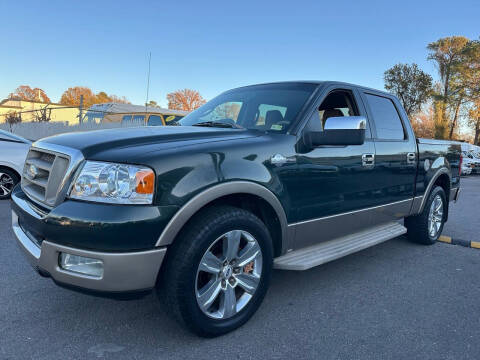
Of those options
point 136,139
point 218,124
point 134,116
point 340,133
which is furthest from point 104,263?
point 134,116

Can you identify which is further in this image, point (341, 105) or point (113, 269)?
point (341, 105)

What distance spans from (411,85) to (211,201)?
41.4 metres

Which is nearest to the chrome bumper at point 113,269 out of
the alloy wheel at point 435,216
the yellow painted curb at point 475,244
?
the alloy wheel at point 435,216

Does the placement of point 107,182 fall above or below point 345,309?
above

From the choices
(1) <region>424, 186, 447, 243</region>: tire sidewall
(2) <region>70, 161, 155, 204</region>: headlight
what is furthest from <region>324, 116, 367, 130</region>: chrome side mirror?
(1) <region>424, 186, 447, 243</region>: tire sidewall

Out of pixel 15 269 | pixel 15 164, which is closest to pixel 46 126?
pixel 15 164

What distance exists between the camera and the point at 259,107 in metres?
3.35

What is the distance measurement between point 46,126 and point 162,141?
578 inches

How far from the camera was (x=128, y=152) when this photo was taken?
2.09 meters

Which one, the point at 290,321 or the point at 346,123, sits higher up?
the point at 346,123

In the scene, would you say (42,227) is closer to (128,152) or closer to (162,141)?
(128,152)

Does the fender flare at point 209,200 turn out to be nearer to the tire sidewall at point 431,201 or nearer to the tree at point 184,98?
the tire sidewall at point 431,201

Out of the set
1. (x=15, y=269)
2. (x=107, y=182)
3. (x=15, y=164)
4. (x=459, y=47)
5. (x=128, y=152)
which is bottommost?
(x=15, y=269)

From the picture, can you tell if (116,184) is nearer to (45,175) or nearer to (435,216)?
(45,175)
